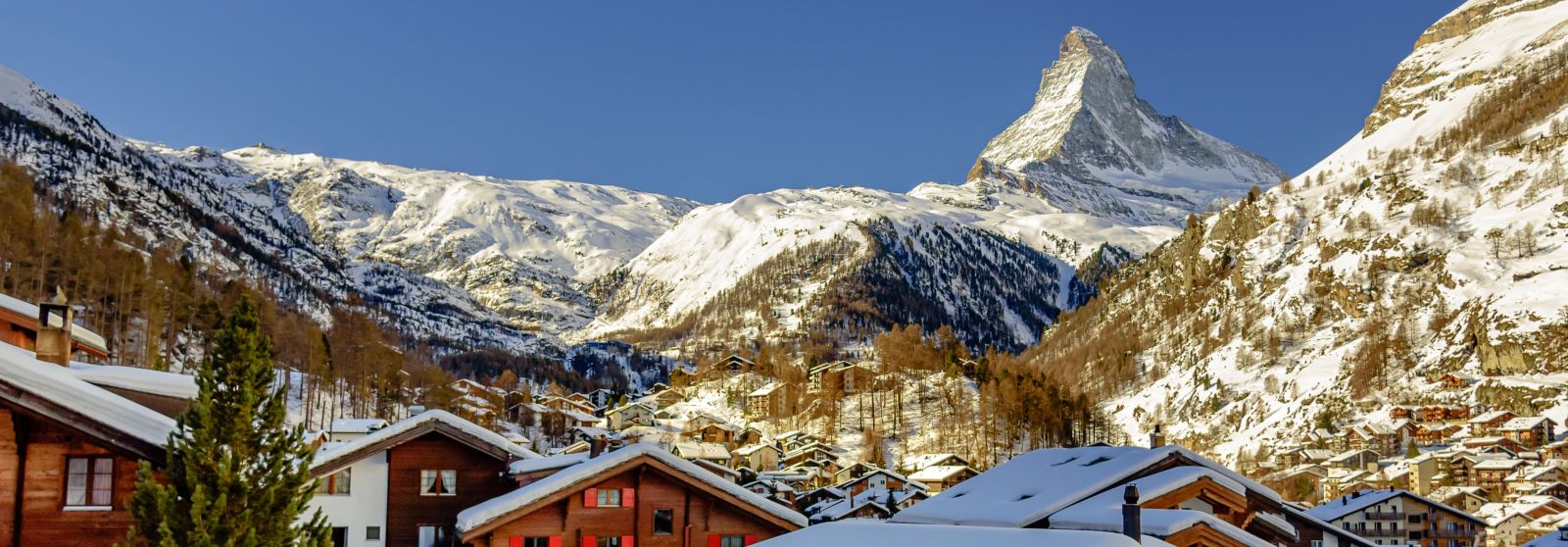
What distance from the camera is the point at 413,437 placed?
39156mm

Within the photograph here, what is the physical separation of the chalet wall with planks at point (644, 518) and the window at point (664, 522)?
0.10 ft

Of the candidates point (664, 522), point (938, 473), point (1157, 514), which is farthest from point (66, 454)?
point (938, 473)

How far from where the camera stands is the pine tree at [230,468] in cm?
1894

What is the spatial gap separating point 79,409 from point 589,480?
17024 millimetres

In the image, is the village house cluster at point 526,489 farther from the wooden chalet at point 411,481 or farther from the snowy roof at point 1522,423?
the snowy roof at point 1522,423

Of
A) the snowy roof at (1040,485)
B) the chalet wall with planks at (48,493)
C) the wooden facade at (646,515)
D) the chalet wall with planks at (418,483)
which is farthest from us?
the chalet wall with planks at (418,483)

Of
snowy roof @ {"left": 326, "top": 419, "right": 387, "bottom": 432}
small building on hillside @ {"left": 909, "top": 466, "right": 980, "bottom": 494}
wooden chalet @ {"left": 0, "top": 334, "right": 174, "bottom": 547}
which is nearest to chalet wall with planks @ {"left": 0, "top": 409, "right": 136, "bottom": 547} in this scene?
wooden chalet @ {"left": 0, "top": 334, "right": 174, "bottom": 547}

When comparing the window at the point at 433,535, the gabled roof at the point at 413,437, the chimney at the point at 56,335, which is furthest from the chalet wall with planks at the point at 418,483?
the chimney at the point at 56,335

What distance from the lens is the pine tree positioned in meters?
18.9

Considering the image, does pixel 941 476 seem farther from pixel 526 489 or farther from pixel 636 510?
pixel 526 489

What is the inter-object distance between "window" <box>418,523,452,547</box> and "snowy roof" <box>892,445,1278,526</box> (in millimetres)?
15464

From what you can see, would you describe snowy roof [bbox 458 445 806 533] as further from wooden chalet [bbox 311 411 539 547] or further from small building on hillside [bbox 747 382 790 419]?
small building on hillside [bbox 747 382 790 419]

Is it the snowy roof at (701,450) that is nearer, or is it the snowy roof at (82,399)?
the snowy roof at (82,399)

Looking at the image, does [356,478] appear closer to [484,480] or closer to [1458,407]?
[484,480]
